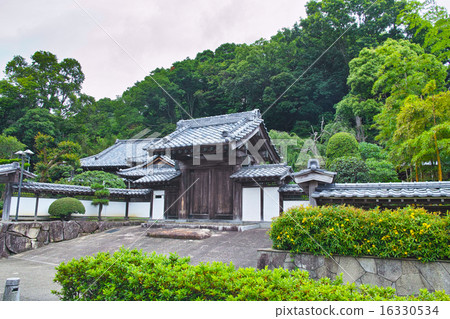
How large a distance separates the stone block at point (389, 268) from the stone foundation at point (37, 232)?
12.7 meters

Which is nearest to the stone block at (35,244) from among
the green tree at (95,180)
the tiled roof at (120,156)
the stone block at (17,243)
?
the stone block at (17,243)

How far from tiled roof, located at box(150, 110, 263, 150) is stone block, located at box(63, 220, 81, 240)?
5349mm

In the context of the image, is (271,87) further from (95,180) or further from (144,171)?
(95,180)

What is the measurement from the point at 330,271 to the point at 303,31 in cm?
3495

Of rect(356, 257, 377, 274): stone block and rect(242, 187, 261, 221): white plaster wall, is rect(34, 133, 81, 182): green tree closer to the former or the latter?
rect(242, 187, 261, 221): white plaster wall

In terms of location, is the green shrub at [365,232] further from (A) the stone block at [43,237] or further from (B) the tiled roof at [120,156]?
(B) the tiled roof at [120,156]

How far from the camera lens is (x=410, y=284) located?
5164 millimetres

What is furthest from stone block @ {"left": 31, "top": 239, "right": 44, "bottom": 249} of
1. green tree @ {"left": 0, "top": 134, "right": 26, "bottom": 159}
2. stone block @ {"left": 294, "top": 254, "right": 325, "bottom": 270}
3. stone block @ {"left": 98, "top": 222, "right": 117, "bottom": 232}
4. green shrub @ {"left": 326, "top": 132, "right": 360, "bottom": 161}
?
green shrub @ {"left": 326, "top": 132, "right": 360, "bottom": 161}

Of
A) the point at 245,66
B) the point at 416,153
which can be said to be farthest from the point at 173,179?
the point at 245,66

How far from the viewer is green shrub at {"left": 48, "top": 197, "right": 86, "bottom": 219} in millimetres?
13289

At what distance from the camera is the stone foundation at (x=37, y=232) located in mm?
10938

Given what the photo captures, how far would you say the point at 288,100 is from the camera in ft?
109

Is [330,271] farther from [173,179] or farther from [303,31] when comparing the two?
[303,31]

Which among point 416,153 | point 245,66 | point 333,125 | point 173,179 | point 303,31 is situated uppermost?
point 303,31
